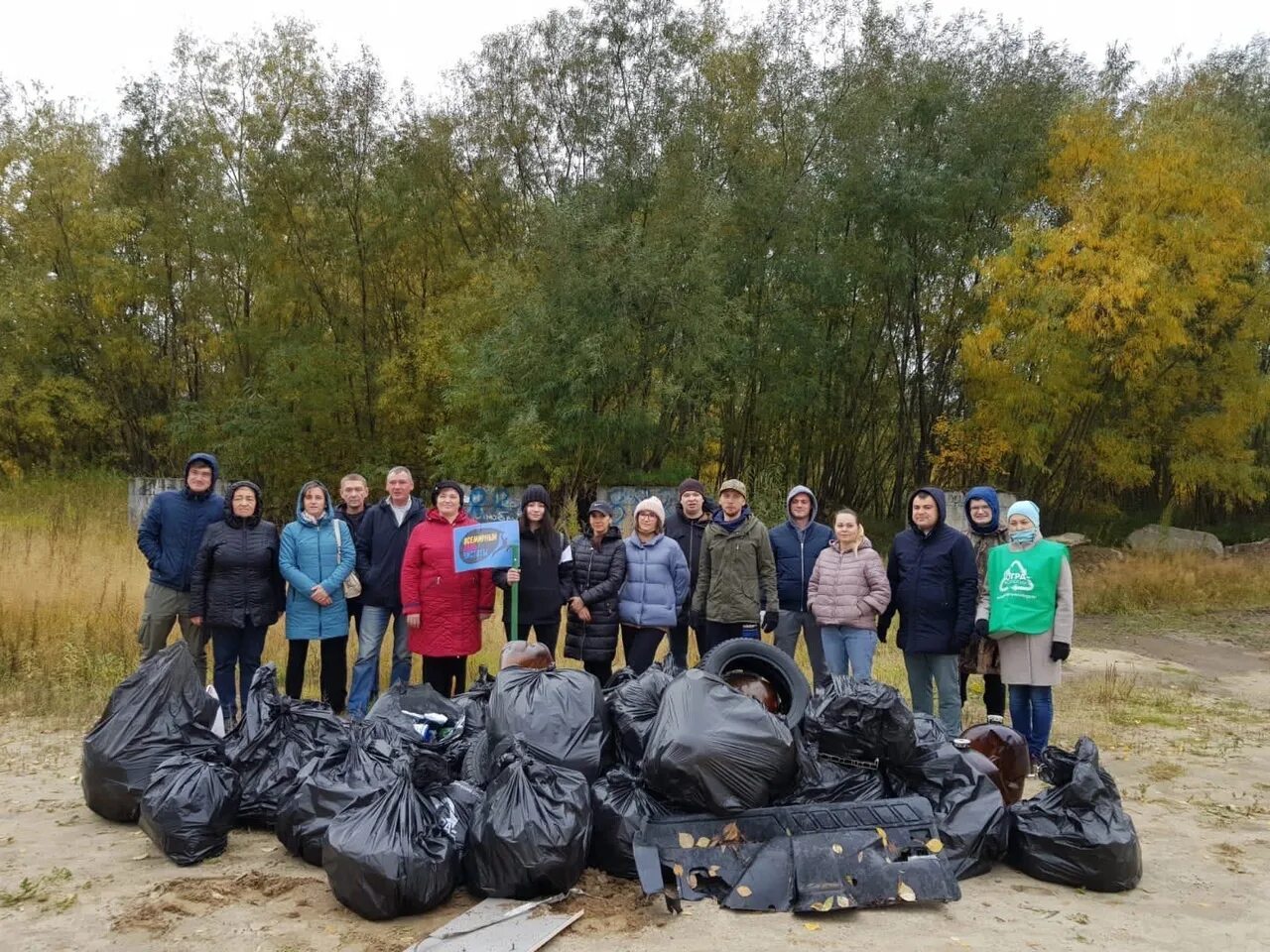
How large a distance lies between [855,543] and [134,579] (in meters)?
7.23

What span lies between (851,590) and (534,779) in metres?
2.71

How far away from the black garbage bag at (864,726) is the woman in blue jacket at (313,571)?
125 inches

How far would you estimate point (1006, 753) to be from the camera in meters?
4.71

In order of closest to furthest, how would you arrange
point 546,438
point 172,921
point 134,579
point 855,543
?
point 172,921, point 855,543, point 134,579, point 546,438

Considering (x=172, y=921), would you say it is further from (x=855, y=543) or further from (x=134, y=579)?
(x=134, y=579)

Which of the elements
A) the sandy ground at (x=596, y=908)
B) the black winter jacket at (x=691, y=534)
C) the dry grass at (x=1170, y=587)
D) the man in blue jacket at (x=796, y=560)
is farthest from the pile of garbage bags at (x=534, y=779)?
the dry grass at (x=1170, y=587)

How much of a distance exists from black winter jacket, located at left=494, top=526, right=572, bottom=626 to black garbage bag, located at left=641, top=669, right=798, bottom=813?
228 cm

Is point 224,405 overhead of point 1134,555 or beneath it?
overhead

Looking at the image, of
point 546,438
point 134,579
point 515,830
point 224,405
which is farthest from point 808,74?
point 515,830

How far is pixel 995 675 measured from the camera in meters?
5.97

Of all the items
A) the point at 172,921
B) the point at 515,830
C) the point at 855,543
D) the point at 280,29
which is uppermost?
the point at 280,29

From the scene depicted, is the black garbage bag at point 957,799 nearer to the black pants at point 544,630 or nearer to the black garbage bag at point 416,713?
the black garbage bag at point 416,713

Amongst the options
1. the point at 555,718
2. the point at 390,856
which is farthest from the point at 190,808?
the point at 555,718

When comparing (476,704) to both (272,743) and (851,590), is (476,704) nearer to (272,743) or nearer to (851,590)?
(272,743)
